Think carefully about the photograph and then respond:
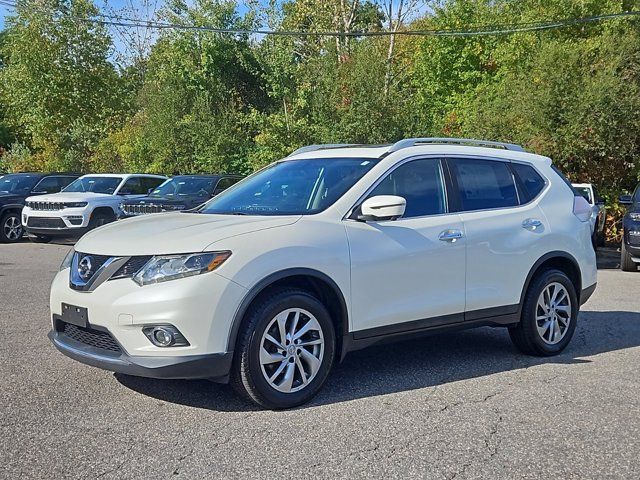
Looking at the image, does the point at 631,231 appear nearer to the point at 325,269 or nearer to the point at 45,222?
the point at 325,269

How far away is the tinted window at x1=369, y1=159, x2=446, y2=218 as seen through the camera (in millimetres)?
5715

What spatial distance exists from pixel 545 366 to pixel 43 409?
390cm

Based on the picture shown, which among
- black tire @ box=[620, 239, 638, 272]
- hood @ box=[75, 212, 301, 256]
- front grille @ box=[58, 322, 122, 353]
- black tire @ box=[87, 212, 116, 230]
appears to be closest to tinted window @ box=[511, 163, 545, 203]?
hood @ box=[75, 212, 301, 256]

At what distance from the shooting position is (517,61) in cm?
2600

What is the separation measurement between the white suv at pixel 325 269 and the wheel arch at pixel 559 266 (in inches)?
0.7

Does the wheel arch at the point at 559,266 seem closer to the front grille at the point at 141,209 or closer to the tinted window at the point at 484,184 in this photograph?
the tinted window at the point at 484,184

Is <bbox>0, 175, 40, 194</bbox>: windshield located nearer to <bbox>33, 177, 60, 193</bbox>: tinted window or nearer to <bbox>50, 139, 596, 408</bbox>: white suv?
<bbox>33, 177, 60, 193</bbox>: tinted window

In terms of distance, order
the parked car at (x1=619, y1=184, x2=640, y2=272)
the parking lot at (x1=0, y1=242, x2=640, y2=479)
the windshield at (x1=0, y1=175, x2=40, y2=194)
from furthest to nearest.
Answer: the windshield at (x1=0, y1=175, x2=40, y2=194), the parked car at (x1=619, y1=184, x2=640, y2=272), the parking lot at (x1=0, y1=242, x2=640, y2=479)

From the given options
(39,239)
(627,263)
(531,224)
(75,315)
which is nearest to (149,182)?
(39,239)

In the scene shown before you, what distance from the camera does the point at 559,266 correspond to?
22.5ft

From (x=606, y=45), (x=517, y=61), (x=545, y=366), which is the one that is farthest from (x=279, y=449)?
(x=517, y=61)

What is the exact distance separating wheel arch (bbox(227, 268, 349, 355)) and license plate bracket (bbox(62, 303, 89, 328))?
981 millimetres

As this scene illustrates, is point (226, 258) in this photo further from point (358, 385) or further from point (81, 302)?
point (358, 385)

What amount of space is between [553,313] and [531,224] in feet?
2.76
